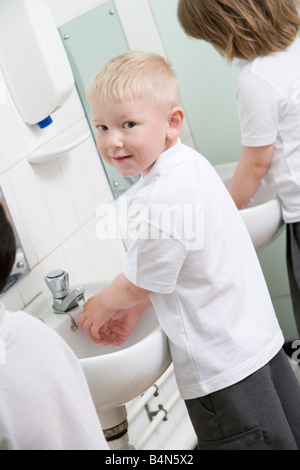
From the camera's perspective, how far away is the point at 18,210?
1.50 meters

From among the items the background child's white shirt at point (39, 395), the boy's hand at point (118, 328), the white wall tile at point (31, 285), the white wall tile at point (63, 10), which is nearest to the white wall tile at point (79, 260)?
the white wall tile at point (31, 285)

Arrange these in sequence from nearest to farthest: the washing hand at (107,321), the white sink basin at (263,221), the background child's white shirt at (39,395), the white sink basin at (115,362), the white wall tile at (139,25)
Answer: the background child's white shirt at (39,395)
the white sink basin at (115,362)
the washing hand at (107,321)
the white sink basin at (263,221)
the white wall tile at (139,25)

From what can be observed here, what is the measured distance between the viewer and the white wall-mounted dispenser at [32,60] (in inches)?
57.9

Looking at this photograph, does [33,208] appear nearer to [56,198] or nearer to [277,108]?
[56,198]

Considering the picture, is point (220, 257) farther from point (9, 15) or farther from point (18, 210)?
point (9, 15)

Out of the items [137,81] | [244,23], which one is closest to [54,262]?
[137,81]

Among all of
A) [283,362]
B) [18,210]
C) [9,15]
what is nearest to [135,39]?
[9,15]

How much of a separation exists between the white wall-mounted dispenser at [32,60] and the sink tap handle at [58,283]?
1.29 ft

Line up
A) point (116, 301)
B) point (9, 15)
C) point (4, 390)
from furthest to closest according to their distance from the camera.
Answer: point (9, 15) < point (116, 301) < point (4, 390)

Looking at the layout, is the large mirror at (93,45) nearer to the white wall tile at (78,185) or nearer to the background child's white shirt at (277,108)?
the white wall tile at (78,185)

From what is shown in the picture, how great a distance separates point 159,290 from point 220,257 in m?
0.14

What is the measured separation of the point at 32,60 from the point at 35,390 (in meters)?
0.88

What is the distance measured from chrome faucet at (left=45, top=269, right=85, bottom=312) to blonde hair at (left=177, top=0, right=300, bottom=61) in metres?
0.83

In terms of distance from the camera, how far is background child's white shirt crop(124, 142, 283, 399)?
4.10ft
